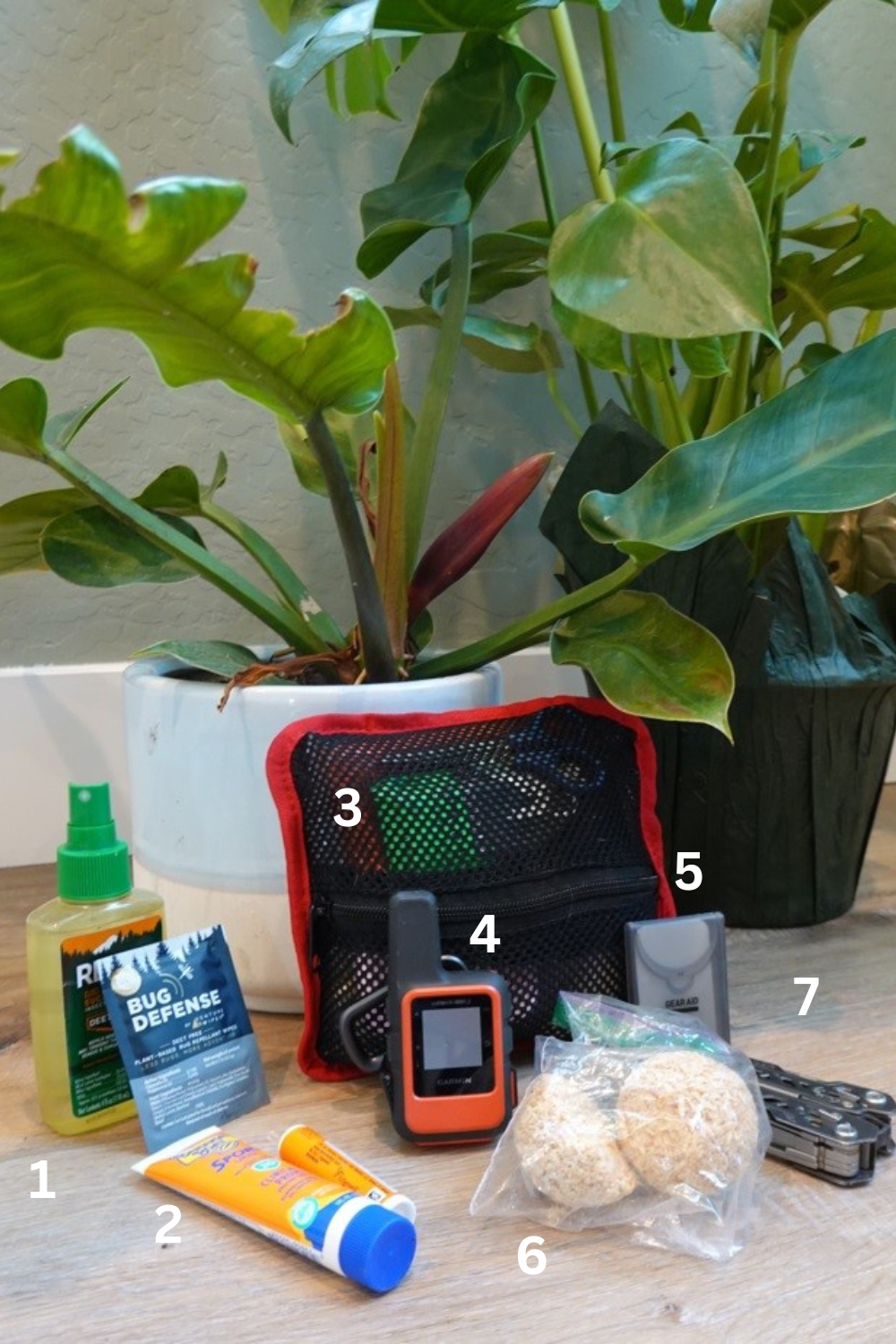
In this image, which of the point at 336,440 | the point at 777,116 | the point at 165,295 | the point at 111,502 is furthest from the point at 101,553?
the point at 777,116

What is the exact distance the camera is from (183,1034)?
0.60 meters

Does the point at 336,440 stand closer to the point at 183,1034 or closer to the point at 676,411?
the point at 676,411

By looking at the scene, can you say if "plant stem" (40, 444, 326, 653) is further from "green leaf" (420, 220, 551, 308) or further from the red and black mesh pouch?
"green leaf" (420, 220, 551, 308)

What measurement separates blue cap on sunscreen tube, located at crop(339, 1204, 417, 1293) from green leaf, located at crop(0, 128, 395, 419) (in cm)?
37

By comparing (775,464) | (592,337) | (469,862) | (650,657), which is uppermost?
(592,337)

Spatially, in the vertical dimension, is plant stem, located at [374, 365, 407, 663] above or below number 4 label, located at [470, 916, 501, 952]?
above

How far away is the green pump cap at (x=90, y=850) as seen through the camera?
1.96 ft

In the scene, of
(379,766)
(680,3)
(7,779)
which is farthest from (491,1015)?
(680,3)

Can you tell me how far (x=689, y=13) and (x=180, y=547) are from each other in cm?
55

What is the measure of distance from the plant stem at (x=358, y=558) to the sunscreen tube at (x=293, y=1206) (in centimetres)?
30

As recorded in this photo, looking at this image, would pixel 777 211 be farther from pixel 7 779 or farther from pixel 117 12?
pixel 7 779

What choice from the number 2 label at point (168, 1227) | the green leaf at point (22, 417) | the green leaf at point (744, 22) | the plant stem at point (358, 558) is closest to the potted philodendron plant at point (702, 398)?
the green leaf at point (744, 22)

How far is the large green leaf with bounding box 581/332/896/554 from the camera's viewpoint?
0.61 m

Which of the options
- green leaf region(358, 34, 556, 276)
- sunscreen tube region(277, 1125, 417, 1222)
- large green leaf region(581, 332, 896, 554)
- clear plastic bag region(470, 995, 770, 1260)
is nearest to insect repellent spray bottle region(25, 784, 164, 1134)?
sunscreen tube region(277, 1125, 417, 1222)
